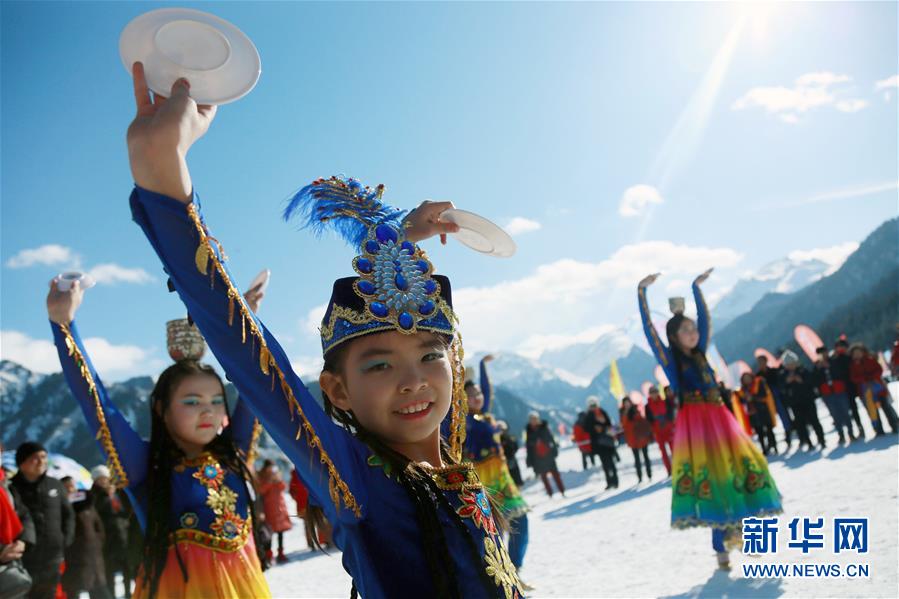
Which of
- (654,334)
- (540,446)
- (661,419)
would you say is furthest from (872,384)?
(654,334)

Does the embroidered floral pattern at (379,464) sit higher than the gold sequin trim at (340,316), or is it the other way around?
the gold sequin trim at (340,316)

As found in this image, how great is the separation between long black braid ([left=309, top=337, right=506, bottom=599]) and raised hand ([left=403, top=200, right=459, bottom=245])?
0.46m

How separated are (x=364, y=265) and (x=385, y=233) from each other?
133mm

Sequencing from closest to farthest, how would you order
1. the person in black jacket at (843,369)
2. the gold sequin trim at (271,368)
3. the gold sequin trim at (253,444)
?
the gold sequin trim at (271,368) → the gold sequin trim at (253,444) → the person in black jacket at (843,369)

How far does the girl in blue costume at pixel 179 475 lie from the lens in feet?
9.74

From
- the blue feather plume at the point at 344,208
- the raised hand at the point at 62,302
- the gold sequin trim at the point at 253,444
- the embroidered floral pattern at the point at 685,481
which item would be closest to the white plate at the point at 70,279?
the raised hand at the point at 62,302

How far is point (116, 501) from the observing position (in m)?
10.0

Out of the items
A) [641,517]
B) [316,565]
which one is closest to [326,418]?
[641,517]

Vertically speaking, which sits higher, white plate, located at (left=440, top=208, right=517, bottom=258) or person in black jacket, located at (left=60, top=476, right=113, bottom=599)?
white plate, located at (left=440, top=208, right=517, bottom=258)

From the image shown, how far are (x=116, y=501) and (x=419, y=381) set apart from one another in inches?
408

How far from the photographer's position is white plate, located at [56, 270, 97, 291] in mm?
3094

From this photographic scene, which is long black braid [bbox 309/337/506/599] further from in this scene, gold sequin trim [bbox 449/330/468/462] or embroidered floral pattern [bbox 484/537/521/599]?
gold sequin trim [bbox 449/330/468/462]

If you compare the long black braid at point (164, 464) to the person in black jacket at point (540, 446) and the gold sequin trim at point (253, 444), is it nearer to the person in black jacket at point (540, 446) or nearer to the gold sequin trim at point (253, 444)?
the gold sequin trim at point (253, 444)

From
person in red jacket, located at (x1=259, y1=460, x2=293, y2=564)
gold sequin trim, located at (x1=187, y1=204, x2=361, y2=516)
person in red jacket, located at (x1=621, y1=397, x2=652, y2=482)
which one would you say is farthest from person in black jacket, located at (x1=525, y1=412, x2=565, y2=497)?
gold sequin trim, located at (x1=187, y1=204, x2=361, y2=516)
